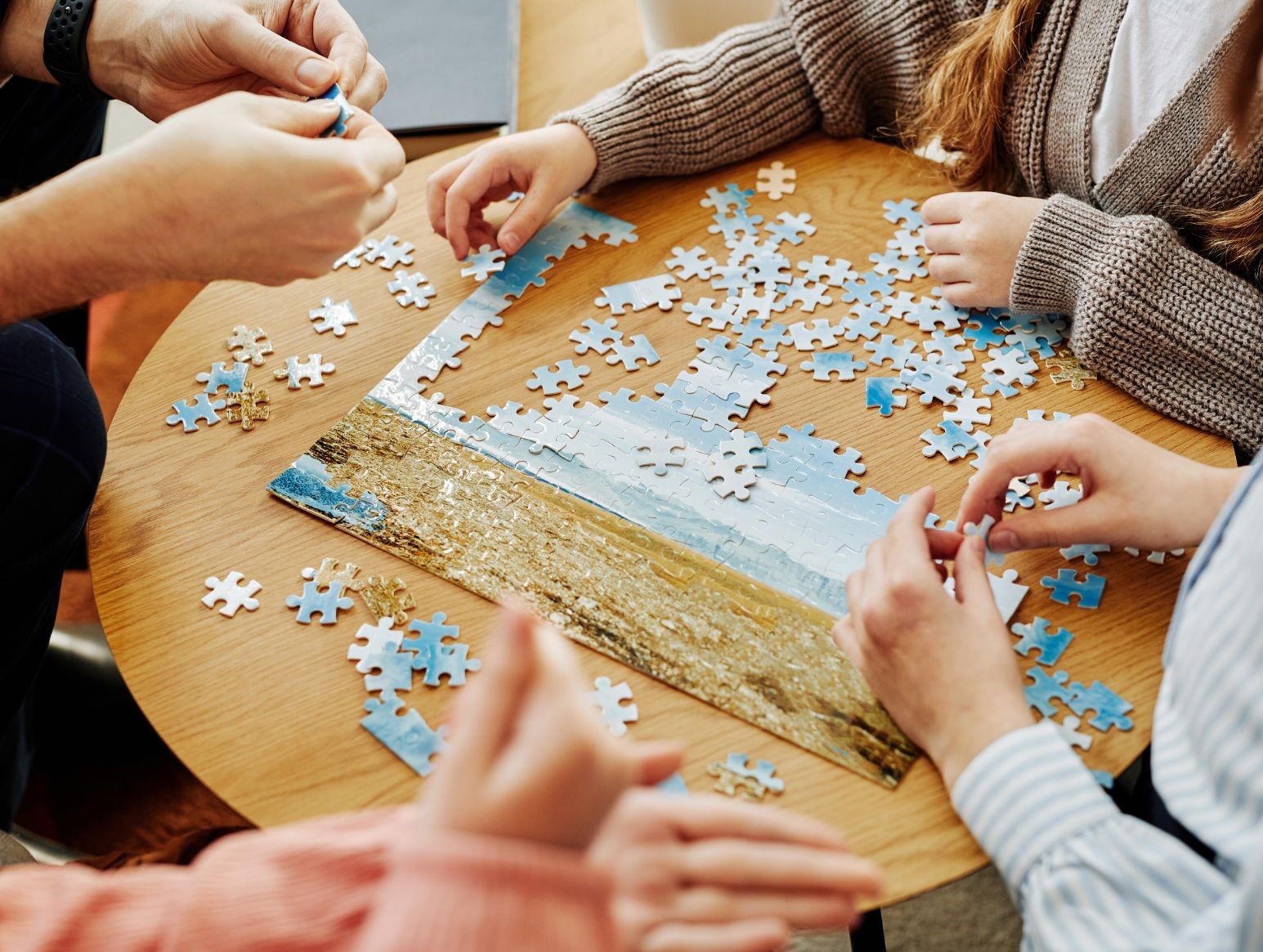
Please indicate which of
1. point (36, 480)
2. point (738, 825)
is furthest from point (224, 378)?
point (738, 825)

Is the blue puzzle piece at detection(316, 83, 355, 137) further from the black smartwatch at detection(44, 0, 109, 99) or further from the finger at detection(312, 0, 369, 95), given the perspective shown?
the black smartwatch at detection(44, 0, 109, 99)

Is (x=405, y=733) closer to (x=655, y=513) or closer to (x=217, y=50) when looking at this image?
(x=655, y=513)

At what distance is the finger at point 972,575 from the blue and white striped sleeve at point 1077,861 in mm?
129

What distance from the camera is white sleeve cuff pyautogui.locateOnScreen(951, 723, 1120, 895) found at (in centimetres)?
81

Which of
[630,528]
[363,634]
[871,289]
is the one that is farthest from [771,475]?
[363,634]

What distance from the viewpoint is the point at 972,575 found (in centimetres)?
95

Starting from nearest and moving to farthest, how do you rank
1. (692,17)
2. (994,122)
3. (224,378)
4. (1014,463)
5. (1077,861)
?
(1077,861) < (1014,463) < (224,378) < (994,122) < (692,17)

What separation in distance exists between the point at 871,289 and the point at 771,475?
1.05 ft

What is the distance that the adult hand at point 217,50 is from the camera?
1218 millimetres

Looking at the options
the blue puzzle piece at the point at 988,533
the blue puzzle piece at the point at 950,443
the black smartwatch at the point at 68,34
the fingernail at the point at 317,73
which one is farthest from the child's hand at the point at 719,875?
the black smartwatch at the point at 68,34

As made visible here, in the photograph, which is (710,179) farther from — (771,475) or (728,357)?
(771,475)

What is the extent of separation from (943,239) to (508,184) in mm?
561

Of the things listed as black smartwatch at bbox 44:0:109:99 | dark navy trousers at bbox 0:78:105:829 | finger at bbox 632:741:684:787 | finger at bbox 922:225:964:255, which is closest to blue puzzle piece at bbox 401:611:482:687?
finger at bbox 632:741:684:787

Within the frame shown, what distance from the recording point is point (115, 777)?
6.01ft
